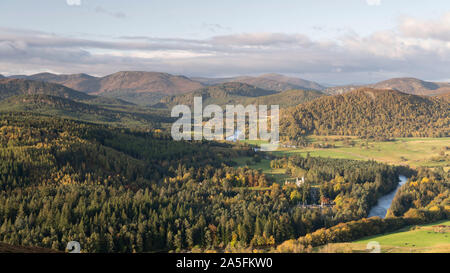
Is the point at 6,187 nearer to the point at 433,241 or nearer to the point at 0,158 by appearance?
the point at 0,158

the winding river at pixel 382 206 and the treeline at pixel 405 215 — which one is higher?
the treeline at pixel 405 215

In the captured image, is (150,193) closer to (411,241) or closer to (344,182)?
(411,241)

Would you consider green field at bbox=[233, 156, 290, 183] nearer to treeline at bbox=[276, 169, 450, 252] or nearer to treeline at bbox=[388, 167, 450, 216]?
treeline at bbox=[388, 167, 450, 216]

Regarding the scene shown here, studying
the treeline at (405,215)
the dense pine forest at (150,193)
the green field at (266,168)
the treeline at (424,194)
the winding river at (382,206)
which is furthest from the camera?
the green field at (266,168)

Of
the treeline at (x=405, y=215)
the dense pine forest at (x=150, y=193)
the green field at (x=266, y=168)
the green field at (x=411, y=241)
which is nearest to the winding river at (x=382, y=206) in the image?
the dense pine forest at (x=150, y=193)

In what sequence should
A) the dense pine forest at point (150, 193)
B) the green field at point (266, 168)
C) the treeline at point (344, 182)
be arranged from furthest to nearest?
1. the green field at point (266, 168)
2. the treeline at point (344, 182)
3. the dense pine forest at point (150, 193)

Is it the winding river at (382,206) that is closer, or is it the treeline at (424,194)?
the treeline at (424,194)

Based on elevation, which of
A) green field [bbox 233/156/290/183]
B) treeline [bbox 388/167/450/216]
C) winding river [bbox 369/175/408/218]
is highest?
green field [bbox 233/156/290/183]

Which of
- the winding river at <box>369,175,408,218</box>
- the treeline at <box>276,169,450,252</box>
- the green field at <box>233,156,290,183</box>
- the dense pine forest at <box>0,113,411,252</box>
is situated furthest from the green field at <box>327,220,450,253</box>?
the green field at <box>233,156,290,183</box>

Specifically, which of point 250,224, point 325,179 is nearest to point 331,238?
point 250,224

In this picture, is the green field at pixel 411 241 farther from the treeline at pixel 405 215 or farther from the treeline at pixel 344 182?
the treeline at pixel 344 182
